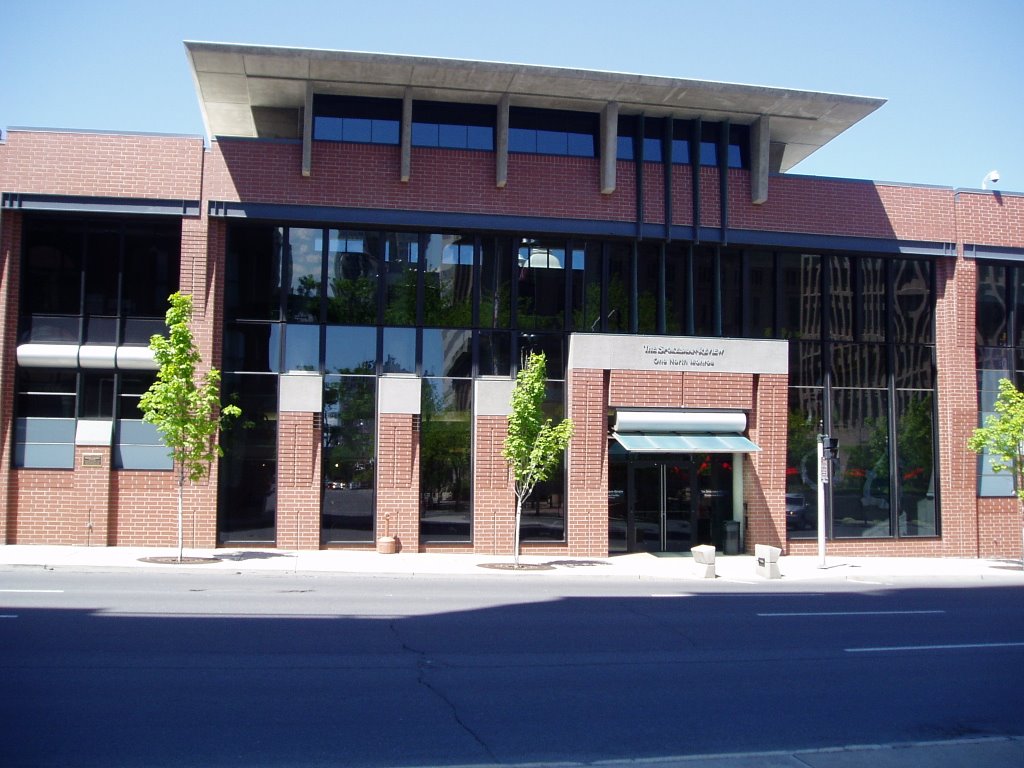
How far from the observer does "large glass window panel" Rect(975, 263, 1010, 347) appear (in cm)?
2597

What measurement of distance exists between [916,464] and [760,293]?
21.8 feet

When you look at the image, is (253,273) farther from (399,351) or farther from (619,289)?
(619,289)

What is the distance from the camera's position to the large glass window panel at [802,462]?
24.5 metres

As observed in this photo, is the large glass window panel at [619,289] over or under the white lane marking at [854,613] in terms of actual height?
over

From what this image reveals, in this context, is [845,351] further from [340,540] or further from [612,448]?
[340,540]

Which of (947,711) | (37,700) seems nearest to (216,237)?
(37,700)

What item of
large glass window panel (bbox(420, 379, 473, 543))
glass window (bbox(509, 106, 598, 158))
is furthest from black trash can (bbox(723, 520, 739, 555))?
glass window (bbox(509, 106, 598, 158))

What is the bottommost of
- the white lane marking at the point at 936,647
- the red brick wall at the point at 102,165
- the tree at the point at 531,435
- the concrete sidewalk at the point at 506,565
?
the concrete sidewalk at the point at 506,565

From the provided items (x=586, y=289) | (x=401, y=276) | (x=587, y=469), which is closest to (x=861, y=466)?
(x=587, y=469)

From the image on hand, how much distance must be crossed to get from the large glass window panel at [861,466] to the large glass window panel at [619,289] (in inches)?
252

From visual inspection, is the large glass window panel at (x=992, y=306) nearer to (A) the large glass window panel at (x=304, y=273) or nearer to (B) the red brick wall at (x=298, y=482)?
(A) the large glass window panel at (x=304, y=273)

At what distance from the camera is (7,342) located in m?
21.6

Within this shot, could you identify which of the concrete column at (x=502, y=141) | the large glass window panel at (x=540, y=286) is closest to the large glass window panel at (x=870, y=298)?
the large glass window panel at (x=540, y=286)

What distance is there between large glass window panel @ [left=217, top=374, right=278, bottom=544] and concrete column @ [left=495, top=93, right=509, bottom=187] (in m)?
7.67
